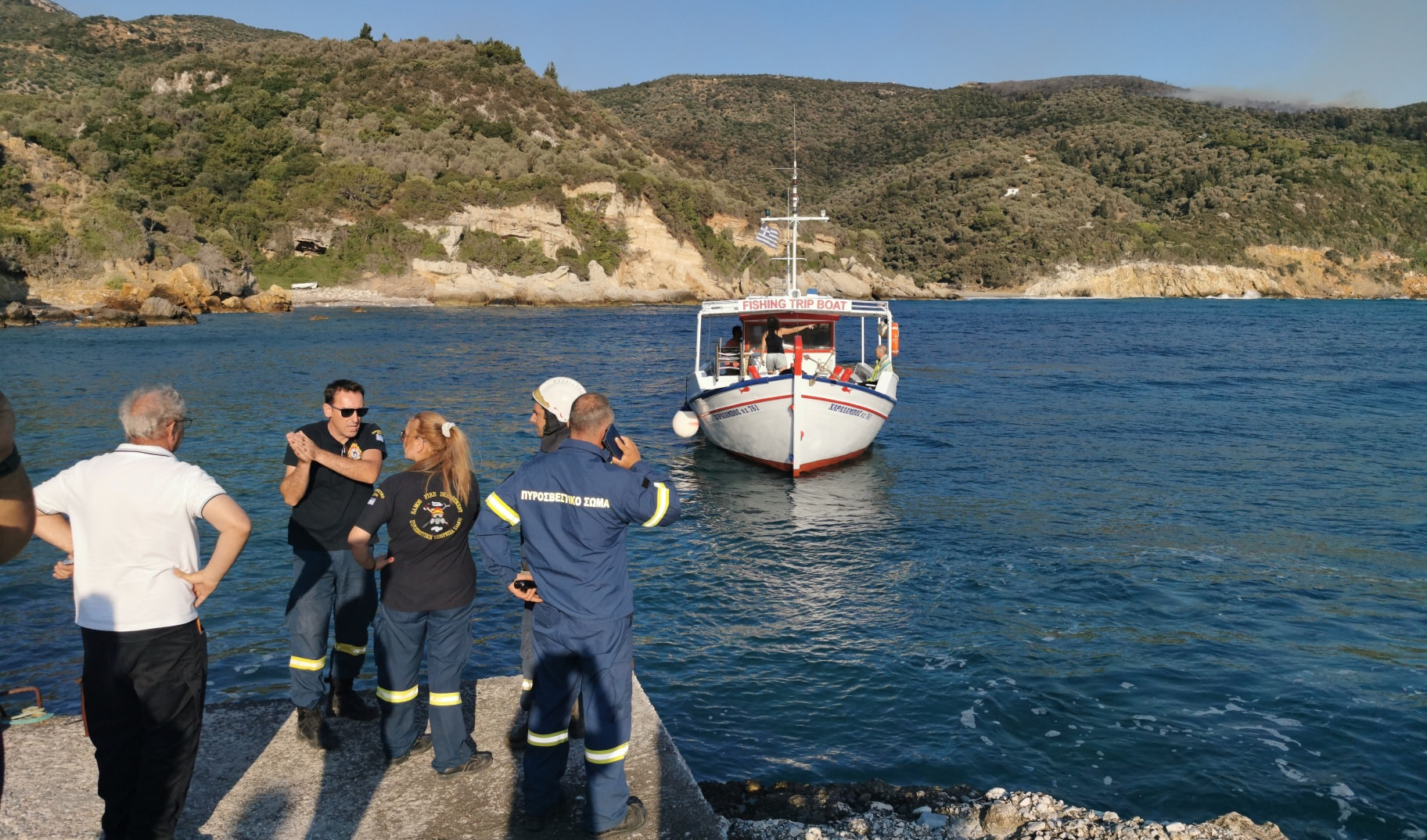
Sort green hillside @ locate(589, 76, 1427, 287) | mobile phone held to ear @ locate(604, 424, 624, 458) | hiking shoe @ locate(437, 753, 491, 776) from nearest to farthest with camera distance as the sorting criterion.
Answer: mobile phone held to ear @ locate(604, 424, 624, 458)
hiking shoe @ locate(437, 753, 491, 776)
green hillside @ locate(589, 76, 1427, 287)

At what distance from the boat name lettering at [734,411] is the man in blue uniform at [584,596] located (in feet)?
44.2

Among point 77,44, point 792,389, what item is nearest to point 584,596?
point 792,389

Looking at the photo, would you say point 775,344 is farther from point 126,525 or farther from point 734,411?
point 126,525

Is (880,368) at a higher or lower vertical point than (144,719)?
higher

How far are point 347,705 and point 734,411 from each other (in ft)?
43.0

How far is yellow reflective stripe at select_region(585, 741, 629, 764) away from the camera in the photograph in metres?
4.41

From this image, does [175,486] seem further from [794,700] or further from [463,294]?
[463,294]

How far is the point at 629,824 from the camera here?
4535 millimetres

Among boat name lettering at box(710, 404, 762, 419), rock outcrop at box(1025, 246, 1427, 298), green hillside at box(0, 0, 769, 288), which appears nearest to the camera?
boat name lettering at box(710, 404, 762, 419)

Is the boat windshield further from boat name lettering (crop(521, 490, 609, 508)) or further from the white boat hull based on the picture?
boat name lettering (crop(521, 490, 609, 508))

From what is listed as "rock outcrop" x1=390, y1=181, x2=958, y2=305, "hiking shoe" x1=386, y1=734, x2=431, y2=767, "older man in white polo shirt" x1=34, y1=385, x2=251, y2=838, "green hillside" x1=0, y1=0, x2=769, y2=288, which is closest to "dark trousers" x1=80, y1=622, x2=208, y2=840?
"older man in white polo shirt" x1=34, y1=385, x2=251, y2=838

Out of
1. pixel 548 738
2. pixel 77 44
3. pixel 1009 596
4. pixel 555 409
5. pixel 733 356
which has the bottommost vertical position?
pixel 1009 596

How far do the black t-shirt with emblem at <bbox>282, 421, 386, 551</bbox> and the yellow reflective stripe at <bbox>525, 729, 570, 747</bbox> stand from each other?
1913 mm

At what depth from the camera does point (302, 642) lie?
5.49 m
